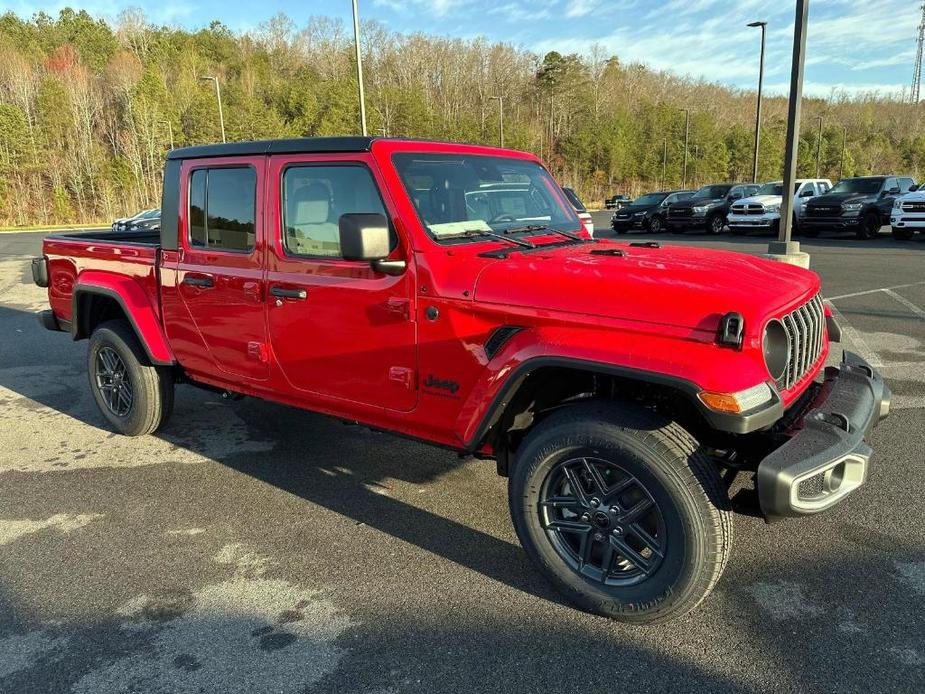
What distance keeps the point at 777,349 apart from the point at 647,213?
24.6m

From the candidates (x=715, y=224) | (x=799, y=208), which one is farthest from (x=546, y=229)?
(x=715, y=224)

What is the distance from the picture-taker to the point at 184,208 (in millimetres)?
4062

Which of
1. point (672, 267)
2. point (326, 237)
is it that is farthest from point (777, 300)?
point (326, 237)

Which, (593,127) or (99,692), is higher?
(593,127)

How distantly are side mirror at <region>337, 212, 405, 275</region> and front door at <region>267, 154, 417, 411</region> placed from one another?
6.6 inches

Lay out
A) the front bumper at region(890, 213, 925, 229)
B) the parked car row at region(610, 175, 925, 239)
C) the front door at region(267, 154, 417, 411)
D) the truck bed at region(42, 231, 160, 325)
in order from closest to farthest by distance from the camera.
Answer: the front door at region(267, 154, 417, 411) < the truck bed at region(42, 231, 160, 325) < the front bumper at region(890, 213, 925, 229) < the parked car row at region(610, 175, 925, 239)

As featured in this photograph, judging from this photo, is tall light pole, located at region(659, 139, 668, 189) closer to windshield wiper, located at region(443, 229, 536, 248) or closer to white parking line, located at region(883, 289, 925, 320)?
Result: white parking line, located at region(883, 289, 925, 320)

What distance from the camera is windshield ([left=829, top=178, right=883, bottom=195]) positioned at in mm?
20156

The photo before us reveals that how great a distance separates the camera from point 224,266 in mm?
3766

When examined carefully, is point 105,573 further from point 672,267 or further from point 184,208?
point 672,267

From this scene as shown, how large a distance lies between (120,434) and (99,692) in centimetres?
Answer: 299

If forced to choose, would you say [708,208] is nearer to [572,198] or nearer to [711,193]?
[711,193]

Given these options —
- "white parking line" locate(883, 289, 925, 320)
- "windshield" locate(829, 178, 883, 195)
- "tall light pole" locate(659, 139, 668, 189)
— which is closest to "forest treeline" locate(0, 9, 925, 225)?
"tall light pole" locate(659, 139, 668, 189)

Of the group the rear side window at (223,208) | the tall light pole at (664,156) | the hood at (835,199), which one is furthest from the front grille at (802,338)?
the tall light pole at (664,156)
